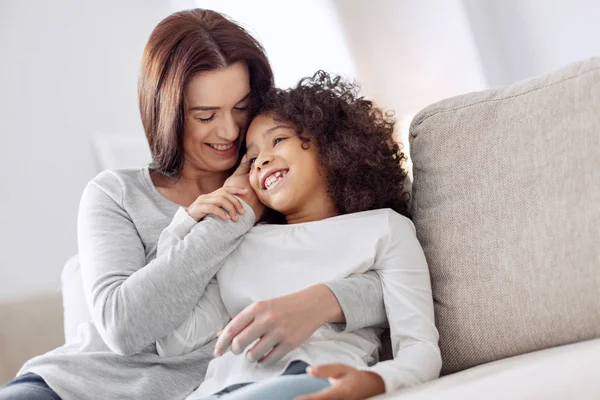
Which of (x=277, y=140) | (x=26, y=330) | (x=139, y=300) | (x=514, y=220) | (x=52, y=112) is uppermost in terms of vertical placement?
(x=52, y=112)

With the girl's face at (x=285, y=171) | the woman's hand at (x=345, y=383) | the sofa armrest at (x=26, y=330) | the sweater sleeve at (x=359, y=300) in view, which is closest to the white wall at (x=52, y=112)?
the sofa armrest at (x=26, y=330)

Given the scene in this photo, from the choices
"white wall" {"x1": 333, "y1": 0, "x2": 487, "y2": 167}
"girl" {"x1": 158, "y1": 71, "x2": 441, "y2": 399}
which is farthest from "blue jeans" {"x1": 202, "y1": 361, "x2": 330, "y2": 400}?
"white wall" {"x1": 333, "y1": 0, "x2": 487, "y2": 167}

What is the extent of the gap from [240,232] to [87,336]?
38 centimetres

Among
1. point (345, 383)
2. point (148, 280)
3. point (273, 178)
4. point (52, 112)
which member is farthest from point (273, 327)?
point (52, 112)

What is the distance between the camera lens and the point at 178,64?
1515 mm

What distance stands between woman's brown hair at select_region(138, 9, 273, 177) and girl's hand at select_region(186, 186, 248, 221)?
218 millimetres

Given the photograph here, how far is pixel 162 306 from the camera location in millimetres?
1274

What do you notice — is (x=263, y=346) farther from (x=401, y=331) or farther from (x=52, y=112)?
(x=52, y=112)

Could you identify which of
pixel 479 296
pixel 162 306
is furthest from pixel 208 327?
pixel 479 296

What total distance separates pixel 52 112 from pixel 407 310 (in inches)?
79.2

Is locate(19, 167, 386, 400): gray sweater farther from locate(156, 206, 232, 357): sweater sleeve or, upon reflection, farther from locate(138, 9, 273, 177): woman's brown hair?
locate(138, 9, 273, 177): woman's brown hair

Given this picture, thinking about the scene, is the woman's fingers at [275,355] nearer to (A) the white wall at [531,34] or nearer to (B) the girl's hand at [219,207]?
(B) the girl's hand at [219,207]

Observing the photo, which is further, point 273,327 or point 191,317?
point 191,317

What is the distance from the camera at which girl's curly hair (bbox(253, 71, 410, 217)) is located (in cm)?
144
